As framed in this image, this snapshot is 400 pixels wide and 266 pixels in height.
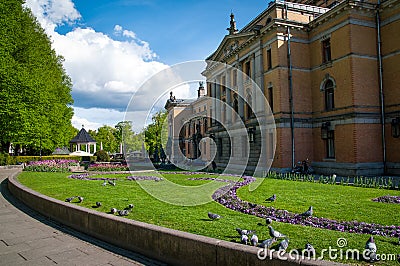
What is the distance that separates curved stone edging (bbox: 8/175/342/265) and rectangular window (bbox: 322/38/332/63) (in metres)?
23.4

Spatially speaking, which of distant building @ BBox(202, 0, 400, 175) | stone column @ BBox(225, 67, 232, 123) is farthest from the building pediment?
stone column @ BBox(225, 67, 232, 123)

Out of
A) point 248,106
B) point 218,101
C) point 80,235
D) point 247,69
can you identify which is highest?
point 247,69

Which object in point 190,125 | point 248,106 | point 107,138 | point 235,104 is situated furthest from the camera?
point 107,138

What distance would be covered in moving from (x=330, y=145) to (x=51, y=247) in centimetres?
2286

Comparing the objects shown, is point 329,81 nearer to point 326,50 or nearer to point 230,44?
point 326,50

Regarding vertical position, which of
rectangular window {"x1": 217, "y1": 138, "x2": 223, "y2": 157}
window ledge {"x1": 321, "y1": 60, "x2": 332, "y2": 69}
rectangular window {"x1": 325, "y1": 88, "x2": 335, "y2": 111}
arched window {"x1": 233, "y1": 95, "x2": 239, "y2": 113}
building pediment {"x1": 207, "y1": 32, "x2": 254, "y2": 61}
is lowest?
rectangular window {"x1": 217, "y1": 138, "x2": 223, "y2": 157}

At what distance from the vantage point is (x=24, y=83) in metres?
32.3

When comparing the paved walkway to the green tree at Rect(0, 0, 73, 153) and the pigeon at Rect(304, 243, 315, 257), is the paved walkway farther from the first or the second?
the green tree at Rect(0, 0, 73, 153)

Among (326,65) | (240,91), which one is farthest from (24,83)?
(326,65)

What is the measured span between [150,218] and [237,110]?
2916cm

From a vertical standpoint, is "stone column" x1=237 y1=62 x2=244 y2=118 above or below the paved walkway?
above

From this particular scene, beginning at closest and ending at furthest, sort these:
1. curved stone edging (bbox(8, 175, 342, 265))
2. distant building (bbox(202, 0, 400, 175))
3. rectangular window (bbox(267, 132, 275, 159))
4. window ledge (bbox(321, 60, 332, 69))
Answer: curved stone edging (bbox(8, 175, 342, 265)), distant building (bbox(202, 0, 400, 175)), window ledge (bbox(321, 60, 332, 69)), rectangular window (bbox(267, 132, 275, 159))

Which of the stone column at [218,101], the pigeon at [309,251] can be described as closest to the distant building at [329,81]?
the stone column at [218,101]

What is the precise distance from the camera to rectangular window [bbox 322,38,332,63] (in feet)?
83.0
